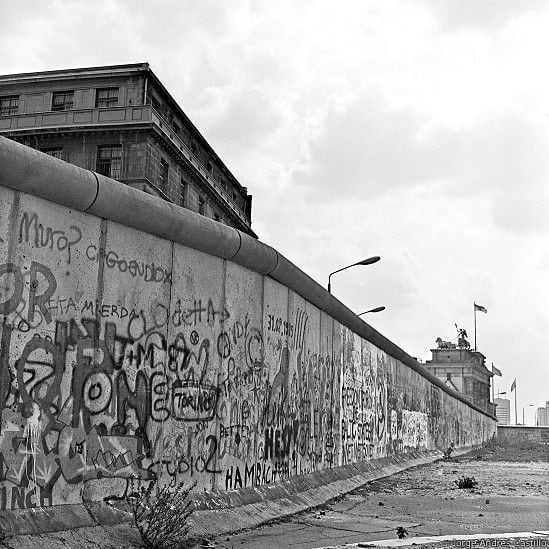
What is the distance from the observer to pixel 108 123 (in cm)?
4884

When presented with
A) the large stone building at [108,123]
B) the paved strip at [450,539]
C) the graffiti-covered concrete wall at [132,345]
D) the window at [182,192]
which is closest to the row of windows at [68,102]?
the large stone building at [108,123]

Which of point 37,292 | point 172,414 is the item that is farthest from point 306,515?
point 37,292

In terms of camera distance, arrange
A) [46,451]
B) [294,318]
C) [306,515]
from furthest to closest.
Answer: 1. [294,318]
2. [306,515]
3. [46,451]

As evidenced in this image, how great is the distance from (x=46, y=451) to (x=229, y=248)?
3856mm

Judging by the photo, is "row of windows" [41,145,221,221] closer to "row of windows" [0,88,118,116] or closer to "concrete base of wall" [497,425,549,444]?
"row of windows" [0,88,118,116]

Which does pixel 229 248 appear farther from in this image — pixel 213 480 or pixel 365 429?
pixel 365 429

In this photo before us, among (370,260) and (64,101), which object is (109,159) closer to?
(64,101)

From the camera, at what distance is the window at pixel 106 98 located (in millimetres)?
50500

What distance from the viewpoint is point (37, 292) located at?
6.97m

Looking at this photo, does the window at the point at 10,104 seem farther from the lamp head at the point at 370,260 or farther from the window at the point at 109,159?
the lamp head at the point at 370,260

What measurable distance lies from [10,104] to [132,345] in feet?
158

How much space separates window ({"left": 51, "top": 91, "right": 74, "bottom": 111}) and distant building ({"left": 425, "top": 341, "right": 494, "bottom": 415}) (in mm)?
68864

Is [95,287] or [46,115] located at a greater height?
[46,115]

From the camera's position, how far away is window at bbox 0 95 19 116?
169 feet
